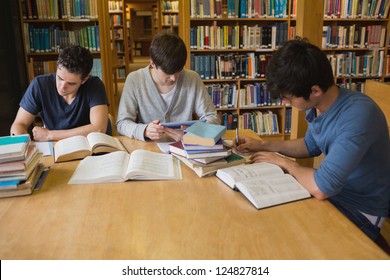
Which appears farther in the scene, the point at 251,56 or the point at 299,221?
the point at 251,56

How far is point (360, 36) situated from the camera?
4.43 metres

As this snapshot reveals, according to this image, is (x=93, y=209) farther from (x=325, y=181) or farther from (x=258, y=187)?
(x=325, y=181)

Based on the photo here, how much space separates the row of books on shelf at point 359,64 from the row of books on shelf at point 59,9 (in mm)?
2879

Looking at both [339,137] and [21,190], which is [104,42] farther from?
[339,137]

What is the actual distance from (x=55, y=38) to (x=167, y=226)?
11.0ft

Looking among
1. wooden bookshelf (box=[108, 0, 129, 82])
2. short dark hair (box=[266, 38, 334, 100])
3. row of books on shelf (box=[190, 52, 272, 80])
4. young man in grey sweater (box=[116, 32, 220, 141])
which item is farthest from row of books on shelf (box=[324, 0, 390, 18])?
wooden bookshelf (box=[108, 0, 129, 82])

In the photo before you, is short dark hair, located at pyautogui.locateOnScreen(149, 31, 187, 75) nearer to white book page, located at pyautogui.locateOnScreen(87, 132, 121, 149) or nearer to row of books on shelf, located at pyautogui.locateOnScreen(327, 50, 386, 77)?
white book page, located at pyautogui.locateOnScreen(87, 132, 121, 149)

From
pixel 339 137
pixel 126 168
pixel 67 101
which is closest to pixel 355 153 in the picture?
pixel 339 137

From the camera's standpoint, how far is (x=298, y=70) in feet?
4.10

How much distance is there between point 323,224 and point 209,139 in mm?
532
